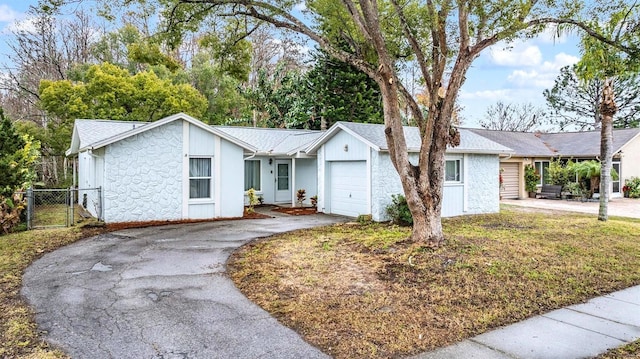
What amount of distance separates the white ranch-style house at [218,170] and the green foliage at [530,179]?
843cm

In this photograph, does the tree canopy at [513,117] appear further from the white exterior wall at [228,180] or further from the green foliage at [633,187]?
the white exterior wall at [228,180]

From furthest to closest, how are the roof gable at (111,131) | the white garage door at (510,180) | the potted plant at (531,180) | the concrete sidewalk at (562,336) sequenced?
the potted plant at (531,180) → the white garage door at (510,180) → the roof gable at (111,131) → the concrete sidewalk at (562,336)

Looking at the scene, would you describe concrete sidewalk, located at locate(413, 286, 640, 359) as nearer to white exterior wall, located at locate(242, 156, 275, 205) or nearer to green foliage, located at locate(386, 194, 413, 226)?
green foliage, located at locate(386, 194, 413, 226)

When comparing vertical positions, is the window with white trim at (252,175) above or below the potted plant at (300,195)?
above

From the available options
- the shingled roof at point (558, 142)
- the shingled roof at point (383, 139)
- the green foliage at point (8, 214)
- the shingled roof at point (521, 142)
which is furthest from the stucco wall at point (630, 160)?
the green foliage at point (8, 214)

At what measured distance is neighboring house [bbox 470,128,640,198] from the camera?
73.7ft

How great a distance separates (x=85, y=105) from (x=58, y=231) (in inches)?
458

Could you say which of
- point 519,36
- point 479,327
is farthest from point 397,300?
point 519,36

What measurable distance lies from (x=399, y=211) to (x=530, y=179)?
1418cm

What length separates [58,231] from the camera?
10.8 metres

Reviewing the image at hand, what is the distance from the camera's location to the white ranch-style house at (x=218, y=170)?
12156 millimetres

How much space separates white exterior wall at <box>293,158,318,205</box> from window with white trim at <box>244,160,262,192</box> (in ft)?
5.49

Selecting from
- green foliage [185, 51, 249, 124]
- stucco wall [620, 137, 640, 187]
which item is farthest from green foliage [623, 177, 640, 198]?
green foliage [185, 51, 249, 124]

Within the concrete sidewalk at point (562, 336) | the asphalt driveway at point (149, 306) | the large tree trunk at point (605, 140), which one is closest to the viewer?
the concrete sidewalk at point (562, 336)
